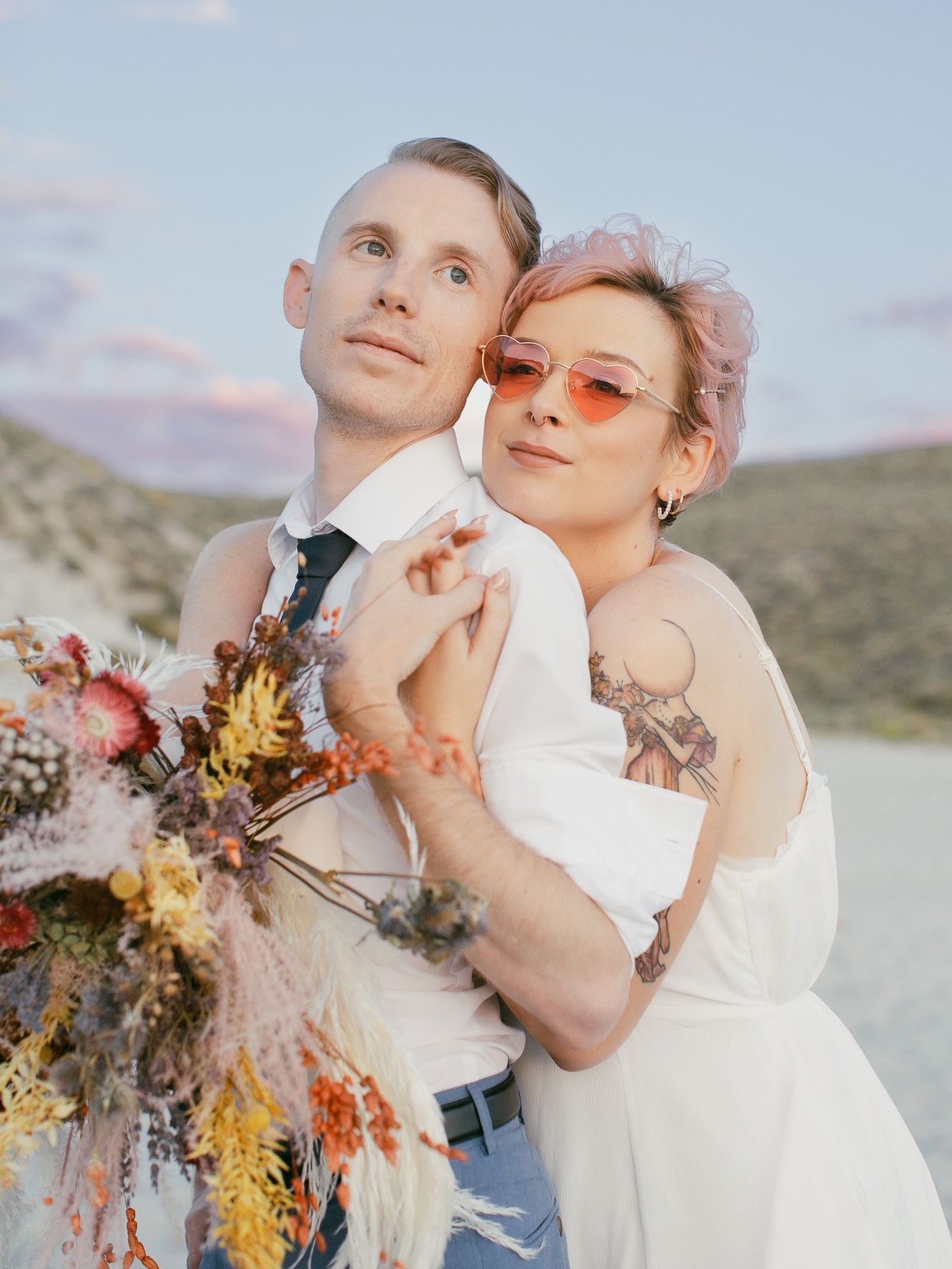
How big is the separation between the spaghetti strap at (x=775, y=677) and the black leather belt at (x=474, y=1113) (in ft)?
3.35

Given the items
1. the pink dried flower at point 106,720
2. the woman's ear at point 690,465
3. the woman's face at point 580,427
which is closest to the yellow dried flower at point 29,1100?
the pink dried flower at point 106,720

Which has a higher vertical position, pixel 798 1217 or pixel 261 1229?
pixel 261 1229

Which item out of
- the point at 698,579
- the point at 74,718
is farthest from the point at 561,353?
the point at 74,718

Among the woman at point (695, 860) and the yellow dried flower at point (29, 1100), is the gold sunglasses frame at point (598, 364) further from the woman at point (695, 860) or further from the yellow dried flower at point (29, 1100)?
→ the yellow dried flower at point (29, 1100)

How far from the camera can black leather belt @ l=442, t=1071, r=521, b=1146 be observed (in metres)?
2.20

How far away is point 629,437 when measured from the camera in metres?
2.68

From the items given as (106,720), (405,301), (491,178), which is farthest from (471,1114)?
(491,178)

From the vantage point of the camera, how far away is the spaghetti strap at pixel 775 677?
2691 millimetres

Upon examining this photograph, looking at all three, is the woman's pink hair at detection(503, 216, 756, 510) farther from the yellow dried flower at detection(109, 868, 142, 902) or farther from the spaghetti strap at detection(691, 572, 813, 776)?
the yellow dried flower at detection(109, 868, 142, 902)

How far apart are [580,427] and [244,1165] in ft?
5.32

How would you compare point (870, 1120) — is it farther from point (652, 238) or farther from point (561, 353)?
point (652, 238)

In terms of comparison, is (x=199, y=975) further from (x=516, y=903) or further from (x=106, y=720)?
(x=516, y=903)

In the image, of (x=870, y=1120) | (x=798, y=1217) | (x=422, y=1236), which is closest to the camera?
(x=422, y=1236)

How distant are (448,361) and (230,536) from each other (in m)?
0.85
